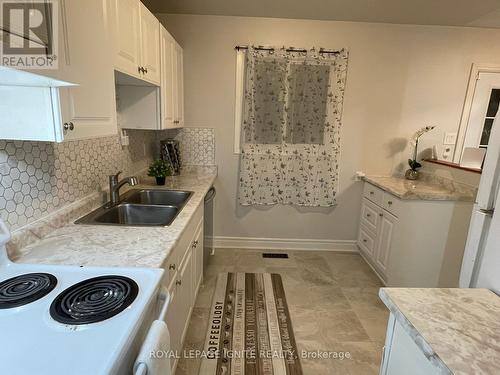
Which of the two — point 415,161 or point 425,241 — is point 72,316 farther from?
point 415,161

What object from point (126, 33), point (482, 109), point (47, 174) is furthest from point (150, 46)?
point (482, 109)

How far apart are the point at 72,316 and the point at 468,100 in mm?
3943

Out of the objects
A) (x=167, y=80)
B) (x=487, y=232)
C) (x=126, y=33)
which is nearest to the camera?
(x=487, y=232)

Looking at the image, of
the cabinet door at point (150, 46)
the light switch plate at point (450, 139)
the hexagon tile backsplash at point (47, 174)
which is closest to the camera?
the hexagon tile backsplash at point (47, 174)

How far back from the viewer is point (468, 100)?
3.09 metres

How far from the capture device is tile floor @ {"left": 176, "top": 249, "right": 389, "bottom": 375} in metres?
1.82

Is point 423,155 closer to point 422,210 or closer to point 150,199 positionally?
point 422,210

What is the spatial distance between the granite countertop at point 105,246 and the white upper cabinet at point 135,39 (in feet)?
2.72

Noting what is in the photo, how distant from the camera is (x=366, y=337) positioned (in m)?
2.03

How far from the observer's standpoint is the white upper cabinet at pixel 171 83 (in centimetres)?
222

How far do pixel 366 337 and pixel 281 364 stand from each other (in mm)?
704

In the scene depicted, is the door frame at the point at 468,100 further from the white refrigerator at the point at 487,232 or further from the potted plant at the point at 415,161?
the white refrigerator at the point at 487,232
